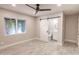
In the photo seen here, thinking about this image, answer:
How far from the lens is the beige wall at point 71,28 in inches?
189

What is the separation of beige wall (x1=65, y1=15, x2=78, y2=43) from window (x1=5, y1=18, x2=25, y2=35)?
9.48 feet

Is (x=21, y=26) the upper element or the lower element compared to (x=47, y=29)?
upper

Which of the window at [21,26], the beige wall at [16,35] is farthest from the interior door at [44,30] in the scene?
the window at [21,26]

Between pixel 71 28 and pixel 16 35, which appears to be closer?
pixel 16 35

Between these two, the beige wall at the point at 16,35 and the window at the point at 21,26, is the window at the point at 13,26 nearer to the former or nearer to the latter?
the window at the point at 21,26

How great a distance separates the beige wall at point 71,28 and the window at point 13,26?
2.89m

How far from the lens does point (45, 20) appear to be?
197 inches

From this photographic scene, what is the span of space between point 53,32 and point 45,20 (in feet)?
3.64

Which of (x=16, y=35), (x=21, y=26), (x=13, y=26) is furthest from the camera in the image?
(x=21, y=26)

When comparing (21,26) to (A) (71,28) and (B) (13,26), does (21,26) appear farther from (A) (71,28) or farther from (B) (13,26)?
(A) (71,28)

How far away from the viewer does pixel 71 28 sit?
4.94 metres

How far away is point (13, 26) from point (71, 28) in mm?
3557

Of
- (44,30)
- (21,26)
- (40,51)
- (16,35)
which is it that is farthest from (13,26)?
(44,30)
